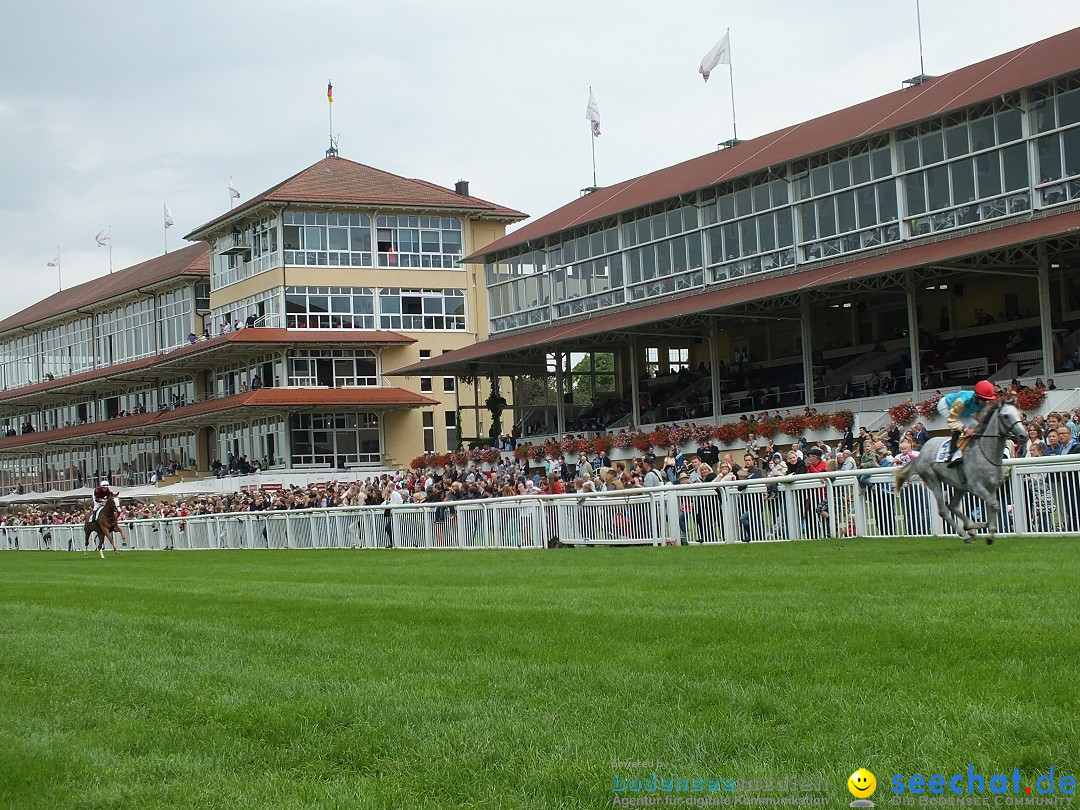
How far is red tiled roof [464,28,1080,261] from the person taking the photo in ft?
108

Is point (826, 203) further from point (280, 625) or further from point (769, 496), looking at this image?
point (280, 625)

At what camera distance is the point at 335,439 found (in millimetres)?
63344

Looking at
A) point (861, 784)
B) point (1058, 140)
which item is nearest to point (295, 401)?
point (1058, 140)

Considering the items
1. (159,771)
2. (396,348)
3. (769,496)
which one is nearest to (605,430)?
(769,496)

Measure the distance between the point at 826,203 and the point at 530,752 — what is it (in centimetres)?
3350

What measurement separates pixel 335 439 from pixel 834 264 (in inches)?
1273

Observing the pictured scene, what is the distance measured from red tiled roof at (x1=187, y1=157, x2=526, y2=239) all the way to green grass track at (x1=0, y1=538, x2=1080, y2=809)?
52671 millimetres

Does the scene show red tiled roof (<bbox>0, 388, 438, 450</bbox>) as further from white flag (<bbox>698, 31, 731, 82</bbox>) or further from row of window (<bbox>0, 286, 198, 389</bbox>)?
white flag (<bbox>698, 31, 731, 82</bbox>)

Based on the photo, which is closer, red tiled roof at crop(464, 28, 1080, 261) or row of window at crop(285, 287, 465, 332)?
red tiled roof at crop(464, 28, 1080, 261)

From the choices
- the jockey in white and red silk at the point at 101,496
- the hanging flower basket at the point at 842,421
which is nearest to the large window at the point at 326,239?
the jockey in white and red silk at the point at 101,496

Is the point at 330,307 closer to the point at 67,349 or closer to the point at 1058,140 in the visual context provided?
the point at 67,349

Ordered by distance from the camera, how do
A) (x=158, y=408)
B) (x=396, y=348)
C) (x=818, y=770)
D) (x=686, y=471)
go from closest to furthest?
(x=818, y=770), (x=686, y=471), (x=396, y=348), (x=158, y=408)

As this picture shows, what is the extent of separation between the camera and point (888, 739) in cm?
562

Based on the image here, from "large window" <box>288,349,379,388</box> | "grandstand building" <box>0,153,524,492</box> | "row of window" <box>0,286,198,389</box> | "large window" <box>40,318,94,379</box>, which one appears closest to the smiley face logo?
"grandstand building" <box>0,153,524,492</box>
